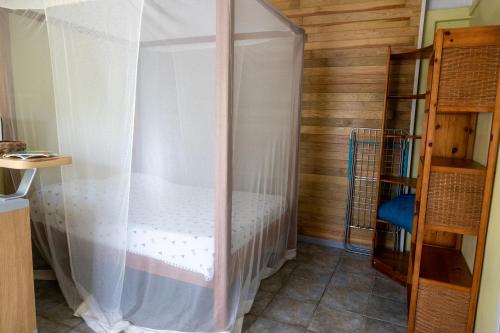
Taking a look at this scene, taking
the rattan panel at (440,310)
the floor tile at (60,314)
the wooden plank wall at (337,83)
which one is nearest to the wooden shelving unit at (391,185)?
the wooden plank wall at (337,83)

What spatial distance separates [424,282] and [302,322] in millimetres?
837

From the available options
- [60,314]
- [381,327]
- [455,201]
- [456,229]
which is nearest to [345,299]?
[381,327]

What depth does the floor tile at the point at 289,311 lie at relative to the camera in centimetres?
220

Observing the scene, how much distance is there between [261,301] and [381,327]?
0.85 metres

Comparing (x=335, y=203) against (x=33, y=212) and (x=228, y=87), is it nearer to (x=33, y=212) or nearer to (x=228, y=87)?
(x=228, y=87)

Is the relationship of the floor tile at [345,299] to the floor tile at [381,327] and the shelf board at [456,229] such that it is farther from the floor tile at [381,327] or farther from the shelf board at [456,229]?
the shelf board at [456,229]

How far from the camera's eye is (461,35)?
1.64 meters

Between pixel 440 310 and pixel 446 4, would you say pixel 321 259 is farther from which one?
pixel 446 4

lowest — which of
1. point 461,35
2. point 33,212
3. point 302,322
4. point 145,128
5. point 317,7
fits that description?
point 302,322

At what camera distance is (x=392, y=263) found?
9.63ft

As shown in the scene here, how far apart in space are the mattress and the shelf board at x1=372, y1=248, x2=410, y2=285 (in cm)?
135

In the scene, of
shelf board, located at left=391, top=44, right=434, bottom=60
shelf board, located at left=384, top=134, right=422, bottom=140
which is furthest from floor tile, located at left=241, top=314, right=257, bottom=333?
shelf board, located at left=391, top=44, right=434, bottom=60

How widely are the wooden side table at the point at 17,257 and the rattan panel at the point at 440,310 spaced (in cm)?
218

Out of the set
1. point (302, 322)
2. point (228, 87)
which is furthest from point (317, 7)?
point (302, 322)
